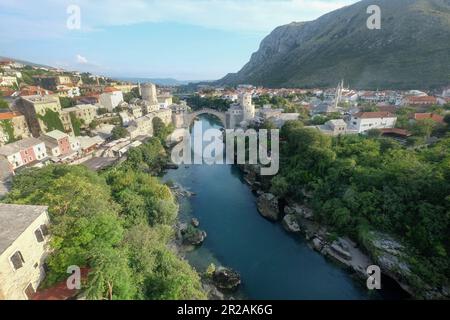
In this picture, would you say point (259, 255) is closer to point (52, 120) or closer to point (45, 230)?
point (45, 230)

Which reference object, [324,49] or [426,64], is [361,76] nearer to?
[426,64]

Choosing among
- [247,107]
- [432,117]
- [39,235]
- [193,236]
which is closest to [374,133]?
[432,117]

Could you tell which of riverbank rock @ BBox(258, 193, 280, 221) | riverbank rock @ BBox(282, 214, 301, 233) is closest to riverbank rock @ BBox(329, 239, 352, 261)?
riverbank rock @ BBox(282, 214, 301, 233)

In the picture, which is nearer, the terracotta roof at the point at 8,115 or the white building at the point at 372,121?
the terracotta roof at the point at 8,115

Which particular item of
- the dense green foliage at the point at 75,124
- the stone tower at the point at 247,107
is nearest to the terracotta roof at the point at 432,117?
the stone tower at the point at 247,107

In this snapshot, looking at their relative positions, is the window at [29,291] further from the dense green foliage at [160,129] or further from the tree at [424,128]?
the dense green foliage at [160,129]
